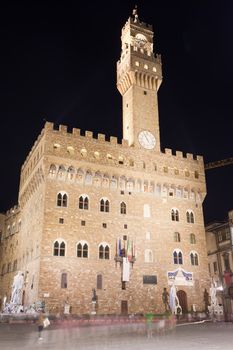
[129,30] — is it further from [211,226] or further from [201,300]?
[201,300]

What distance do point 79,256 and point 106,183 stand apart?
8207 millimetres

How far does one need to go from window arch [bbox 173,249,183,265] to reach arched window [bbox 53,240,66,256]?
478 inches

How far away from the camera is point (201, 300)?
38031mm

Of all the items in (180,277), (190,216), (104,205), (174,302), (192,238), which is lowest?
(174,302)

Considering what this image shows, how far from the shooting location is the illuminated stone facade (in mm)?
33812

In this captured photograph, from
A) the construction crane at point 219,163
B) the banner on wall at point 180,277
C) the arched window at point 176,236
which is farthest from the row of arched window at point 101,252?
the construction crane at point 219,163

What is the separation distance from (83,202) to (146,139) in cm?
1104

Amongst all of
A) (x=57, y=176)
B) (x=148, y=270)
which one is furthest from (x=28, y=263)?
(x=148, y=270)

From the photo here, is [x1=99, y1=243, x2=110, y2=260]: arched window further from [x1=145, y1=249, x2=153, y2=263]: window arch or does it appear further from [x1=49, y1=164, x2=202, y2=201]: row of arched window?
[x1=49, y1=164, x2=202, y2=201]: row of arched window

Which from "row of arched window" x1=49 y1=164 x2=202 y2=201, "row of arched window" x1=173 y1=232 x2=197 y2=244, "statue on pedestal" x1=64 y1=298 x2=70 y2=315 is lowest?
"statue on pedestal" x1=64 y1=298 x2=70 y2=315

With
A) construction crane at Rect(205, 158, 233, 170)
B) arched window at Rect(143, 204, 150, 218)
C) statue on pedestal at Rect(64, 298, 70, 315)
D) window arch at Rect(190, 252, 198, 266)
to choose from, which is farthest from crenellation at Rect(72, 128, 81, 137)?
construction crane at Rect(205, 158, 233, 170)

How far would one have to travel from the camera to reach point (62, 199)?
117ft

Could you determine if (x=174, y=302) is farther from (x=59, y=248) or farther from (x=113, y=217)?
(x=59, y=248)

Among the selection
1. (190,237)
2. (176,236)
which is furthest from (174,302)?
(190,237)
